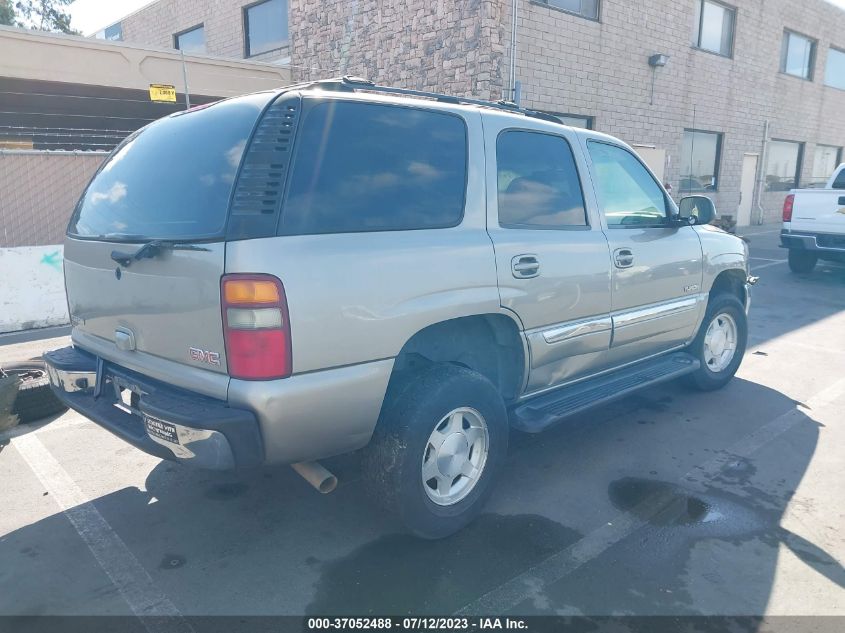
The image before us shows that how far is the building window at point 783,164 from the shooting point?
67.7 feet

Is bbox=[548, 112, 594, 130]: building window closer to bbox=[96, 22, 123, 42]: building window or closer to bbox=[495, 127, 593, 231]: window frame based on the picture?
bbox=[495, 127, 593, 231]: window frame

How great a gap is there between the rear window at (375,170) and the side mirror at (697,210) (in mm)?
2271

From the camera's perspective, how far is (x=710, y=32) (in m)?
16.8

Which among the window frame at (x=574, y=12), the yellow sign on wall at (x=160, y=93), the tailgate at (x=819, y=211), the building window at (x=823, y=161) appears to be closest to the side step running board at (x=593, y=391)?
the tailgate at (x=819, y=211)

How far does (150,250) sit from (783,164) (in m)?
23.8

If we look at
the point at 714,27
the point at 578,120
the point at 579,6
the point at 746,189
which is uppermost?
the point at 714,27

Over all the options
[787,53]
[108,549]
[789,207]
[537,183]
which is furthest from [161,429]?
[787,53]

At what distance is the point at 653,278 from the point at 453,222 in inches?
74.1

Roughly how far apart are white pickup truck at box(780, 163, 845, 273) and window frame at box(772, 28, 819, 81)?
36.6ft

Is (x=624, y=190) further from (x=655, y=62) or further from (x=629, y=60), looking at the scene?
(x=655, y=62)

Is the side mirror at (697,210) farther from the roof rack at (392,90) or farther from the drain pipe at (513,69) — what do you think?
the drain pipe at (513,69)

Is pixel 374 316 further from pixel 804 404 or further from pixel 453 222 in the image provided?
pixel 804 404

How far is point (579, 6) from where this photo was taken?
517 inches

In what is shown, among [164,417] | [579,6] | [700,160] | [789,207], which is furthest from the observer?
[700,160]
